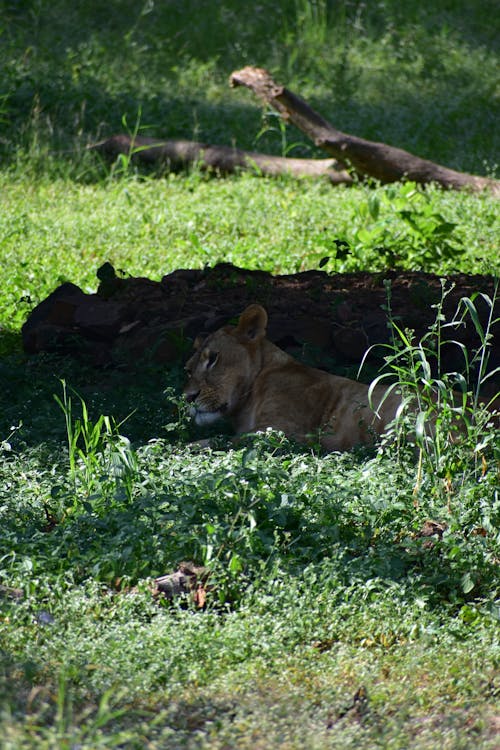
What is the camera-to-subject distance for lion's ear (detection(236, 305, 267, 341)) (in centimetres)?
637

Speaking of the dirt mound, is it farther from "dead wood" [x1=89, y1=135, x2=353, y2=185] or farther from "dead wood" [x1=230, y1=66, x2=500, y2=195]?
"dead wood" [x1=89, y1=135, x2=353, y2=185]

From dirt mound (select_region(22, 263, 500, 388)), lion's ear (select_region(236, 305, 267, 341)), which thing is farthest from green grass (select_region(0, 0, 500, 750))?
lion's ear (select_region(236, 305, 267, 341))

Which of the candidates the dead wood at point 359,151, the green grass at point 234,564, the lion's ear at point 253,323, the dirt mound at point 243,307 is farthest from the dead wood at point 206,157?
the lion's ear at point 253,323

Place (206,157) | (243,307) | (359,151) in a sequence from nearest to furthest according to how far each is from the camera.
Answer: (243,307)
(359,151)
(206,157)

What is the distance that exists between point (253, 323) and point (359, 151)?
21.9ft

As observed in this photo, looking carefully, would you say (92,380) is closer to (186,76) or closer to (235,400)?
(235,400)

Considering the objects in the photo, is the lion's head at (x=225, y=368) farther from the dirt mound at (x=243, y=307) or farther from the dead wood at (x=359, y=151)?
the dead wood at (x=359, y=151)

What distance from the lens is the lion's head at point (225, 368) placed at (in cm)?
629

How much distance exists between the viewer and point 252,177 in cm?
1339

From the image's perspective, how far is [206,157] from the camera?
44.7 feet

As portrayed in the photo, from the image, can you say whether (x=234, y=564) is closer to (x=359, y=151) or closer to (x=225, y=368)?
(x=225, y=368)

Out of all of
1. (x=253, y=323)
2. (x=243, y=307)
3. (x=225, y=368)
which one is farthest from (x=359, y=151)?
(x=225, y=368)

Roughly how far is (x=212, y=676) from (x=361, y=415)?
8.28 feet

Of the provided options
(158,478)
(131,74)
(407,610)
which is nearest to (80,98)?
(131,74)
